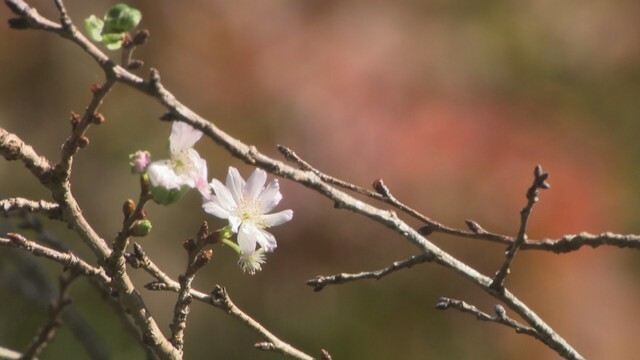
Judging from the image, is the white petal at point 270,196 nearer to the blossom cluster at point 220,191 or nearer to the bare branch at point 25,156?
the blossom cluster at point 220,191

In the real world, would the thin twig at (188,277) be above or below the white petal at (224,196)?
below

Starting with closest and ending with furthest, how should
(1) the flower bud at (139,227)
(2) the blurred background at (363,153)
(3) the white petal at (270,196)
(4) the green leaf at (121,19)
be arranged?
(4) the green leaf at (121,19), (1) the flower bud at (139,227), (3) the white petal at (270,196), (2) the blurred background at (363,153)

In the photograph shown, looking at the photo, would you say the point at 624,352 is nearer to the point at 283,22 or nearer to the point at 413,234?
the point at 283,22

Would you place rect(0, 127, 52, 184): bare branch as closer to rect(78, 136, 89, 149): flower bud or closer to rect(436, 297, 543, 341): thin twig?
rect(78, 136, 89, 149): flower bud

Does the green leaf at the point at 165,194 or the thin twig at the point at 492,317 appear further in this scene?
the thin twig at the point at 492,317

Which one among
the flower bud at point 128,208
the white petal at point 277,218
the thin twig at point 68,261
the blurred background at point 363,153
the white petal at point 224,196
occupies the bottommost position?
the thin twig at point 68,261

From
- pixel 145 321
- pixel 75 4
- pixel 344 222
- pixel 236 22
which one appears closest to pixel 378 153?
pixel 344 222

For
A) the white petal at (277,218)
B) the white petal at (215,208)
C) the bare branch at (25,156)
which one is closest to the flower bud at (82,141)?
the bare branch at (25,156)

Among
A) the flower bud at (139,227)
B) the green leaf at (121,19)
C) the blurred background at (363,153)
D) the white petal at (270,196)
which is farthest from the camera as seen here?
the blurred background at (363,153)

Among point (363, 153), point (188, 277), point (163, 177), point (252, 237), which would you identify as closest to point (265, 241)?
point (252, 237)
